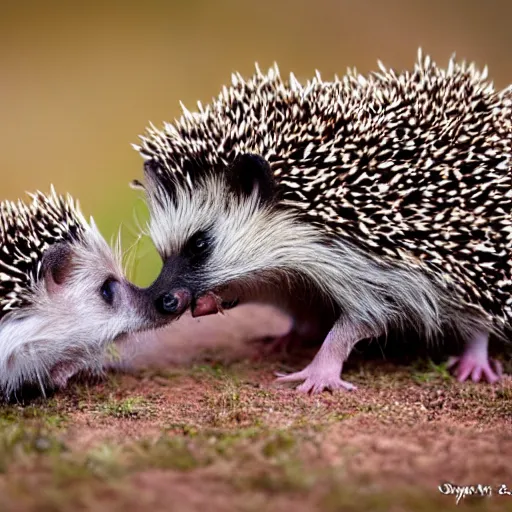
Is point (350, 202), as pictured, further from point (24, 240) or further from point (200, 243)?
point (24, 240)

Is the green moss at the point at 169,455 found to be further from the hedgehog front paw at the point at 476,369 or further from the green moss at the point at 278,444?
the hedgehog front paw at the point at 476,369

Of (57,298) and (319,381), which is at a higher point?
(57,298)

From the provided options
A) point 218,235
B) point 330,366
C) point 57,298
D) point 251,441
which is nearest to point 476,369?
point 330,366

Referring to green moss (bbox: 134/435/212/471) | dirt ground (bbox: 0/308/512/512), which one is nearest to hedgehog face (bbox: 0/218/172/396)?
dirt ground (bbox: 0/308/512/512)

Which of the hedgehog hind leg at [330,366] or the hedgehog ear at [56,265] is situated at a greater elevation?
the hedgehog ear at [56,265]

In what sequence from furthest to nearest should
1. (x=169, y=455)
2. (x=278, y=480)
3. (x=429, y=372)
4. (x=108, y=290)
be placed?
1. (x=429, y=372)
2. (x=108, y=290)
3. (x=169, y=455)
4. (x=278, y=480)

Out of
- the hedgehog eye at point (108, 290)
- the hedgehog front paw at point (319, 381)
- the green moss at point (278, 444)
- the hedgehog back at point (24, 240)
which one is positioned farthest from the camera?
the hedgehog eye at point (108, 290)

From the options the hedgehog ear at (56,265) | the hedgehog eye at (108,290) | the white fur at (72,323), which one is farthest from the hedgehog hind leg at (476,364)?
the hedgehog ear at (56,265)
